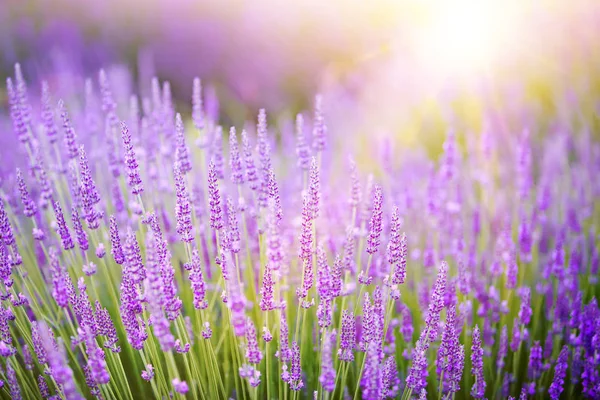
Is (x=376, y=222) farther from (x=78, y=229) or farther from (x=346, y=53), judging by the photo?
(x=346, y=53)

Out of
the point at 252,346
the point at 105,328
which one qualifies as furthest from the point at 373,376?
the point at 105,328

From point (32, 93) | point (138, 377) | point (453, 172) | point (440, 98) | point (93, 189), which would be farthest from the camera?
point (32, 93)

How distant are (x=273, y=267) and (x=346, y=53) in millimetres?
8116

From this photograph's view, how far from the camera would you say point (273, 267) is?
1979mm

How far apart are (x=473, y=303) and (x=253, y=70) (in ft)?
23.7

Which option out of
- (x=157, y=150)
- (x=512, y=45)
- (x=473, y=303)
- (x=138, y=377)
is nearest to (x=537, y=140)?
(x=512, y=45)

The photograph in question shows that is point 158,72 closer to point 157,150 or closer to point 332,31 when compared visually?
point 332,31

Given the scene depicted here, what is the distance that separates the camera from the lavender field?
205 cm

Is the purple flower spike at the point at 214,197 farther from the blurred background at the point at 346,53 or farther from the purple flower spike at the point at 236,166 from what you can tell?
the blurred background at the point at 346,53

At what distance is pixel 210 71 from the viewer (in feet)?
32.0

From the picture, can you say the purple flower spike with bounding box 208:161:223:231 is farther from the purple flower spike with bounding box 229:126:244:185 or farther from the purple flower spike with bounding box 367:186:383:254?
the purple flower spike with bounding box 367:186:383:254

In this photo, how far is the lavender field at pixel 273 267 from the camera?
2.05 metres

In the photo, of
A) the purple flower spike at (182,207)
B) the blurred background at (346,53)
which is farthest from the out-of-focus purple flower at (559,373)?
the blurred background at (346,53)

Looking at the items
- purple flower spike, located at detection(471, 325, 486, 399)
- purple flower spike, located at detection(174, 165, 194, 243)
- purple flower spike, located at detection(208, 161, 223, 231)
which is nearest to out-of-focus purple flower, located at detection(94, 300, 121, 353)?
purple flower spike, located at detection(174, 165, 194, 243)
